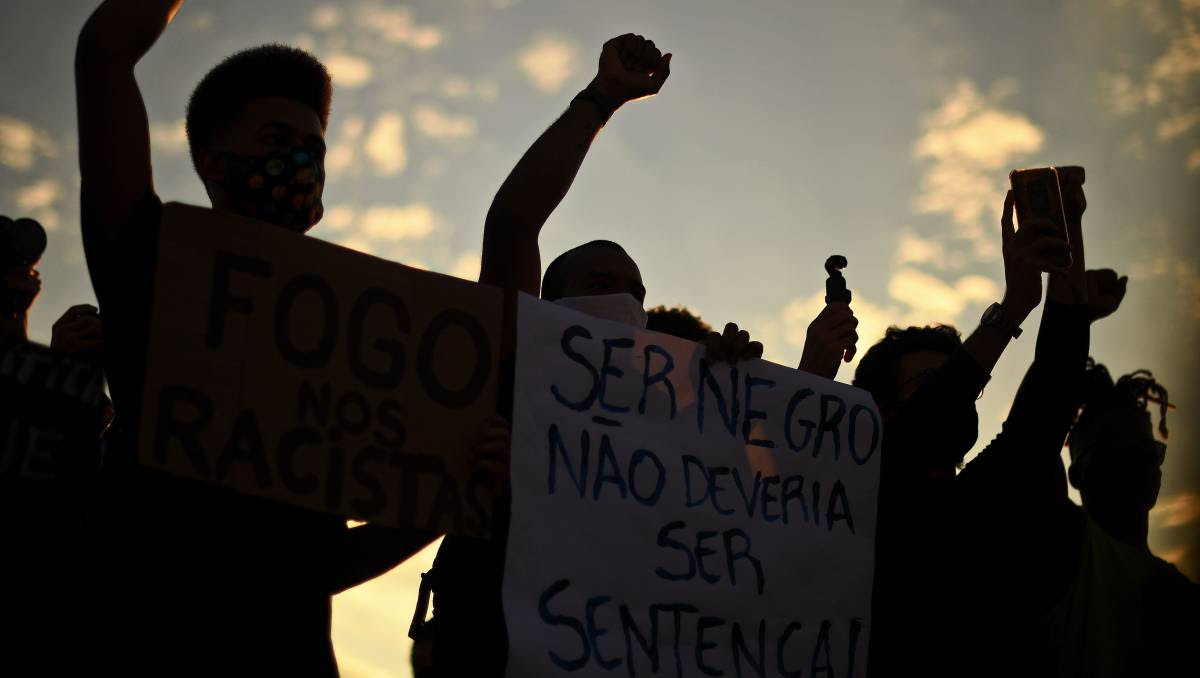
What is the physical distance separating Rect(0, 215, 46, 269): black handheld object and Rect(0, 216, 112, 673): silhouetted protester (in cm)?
37

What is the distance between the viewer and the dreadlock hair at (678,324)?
4059 millimetres

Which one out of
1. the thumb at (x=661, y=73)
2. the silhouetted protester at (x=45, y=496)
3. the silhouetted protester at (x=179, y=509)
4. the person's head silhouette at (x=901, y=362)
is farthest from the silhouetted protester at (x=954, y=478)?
the silhouetted protester at (x=45, y=496)

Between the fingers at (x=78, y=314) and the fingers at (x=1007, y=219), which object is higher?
the fingers at (x=1007, y=219)

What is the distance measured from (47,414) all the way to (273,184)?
0.68 meters

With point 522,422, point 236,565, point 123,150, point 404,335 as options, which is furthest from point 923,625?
point 123,150

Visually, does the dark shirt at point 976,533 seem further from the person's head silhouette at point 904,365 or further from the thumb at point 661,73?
the thumb at point 661,73

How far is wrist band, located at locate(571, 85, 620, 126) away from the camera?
10.7 feet

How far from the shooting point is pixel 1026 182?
3.52 meters

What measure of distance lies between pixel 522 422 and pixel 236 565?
807 mm

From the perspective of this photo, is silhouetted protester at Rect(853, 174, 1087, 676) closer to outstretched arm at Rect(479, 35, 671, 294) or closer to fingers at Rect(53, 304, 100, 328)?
outstretched arm at Rect(479, 35, 671, 294)

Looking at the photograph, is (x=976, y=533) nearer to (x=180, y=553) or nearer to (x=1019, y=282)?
(x=1019, y=282)

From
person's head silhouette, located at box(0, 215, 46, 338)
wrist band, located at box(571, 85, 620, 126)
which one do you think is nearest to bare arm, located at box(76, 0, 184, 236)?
person's head silhouette, located at box(0, 215, 46, 338)

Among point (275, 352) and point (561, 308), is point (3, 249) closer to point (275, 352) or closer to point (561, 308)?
point (275, 352)

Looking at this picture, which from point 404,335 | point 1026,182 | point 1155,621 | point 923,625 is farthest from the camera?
point 1155,621
